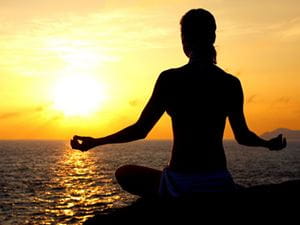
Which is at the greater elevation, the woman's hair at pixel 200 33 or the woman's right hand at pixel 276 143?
the woman's hair at pixel 200 33

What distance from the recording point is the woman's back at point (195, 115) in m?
5.18

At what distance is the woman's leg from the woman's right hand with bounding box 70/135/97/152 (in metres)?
1.12

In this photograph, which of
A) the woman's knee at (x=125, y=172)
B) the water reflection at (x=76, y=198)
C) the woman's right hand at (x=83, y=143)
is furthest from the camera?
the water reflection at (x=76, y=198)

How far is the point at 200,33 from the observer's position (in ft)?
17.5

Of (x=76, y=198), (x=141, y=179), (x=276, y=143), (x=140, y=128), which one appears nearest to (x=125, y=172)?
(x=141, y=179)

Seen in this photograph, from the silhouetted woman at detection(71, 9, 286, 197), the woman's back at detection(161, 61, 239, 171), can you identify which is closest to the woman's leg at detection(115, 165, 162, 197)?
the silhouetted woman at detection(71, 9, 286, 197)

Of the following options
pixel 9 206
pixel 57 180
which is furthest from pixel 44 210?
pixel 57 180

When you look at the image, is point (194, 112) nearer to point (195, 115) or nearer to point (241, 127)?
point (195, 115)

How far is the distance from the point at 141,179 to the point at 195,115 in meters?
1.37

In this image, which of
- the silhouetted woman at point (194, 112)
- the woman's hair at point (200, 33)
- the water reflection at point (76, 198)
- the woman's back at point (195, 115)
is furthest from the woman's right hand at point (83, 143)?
the water reflection at point (76, 198)

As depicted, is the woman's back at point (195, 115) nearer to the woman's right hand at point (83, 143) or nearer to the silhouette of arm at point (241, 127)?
the silhouette of arm at point (241, 127)

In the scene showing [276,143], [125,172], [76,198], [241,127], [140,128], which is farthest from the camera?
[76,198]

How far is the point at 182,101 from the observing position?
5172mm

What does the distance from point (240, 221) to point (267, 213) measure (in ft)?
1.16
